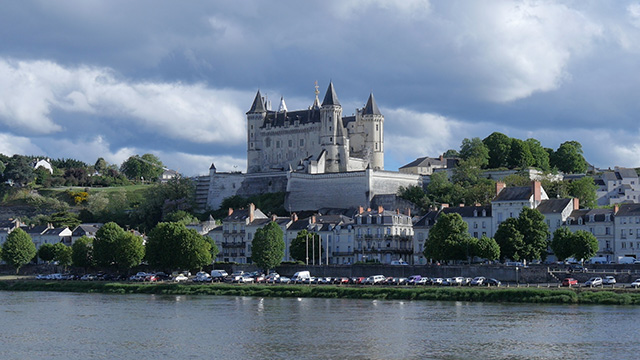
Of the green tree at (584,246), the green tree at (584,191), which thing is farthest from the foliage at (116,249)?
the green tree at (584,191)

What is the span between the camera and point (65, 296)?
6906 centimetres

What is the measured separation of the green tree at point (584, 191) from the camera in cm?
9550

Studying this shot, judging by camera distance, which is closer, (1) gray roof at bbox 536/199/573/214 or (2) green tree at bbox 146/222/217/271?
(1) gray roof at bbox 536/199/573/214

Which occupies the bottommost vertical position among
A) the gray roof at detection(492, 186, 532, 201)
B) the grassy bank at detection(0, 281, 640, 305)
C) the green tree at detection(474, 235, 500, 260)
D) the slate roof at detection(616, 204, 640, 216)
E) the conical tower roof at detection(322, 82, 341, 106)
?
the grassy bank at detection(0, 281, 640, 305)

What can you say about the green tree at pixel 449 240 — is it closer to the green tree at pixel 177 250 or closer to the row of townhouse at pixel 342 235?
the row of townhouse at pixel 342 235

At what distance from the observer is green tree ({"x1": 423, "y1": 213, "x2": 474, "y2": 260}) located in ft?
228

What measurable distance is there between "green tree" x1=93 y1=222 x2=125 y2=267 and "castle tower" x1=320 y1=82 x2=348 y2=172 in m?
39.2

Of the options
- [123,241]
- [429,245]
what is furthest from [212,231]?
[429,245]

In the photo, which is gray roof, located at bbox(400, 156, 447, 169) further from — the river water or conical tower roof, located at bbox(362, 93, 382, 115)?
the river water

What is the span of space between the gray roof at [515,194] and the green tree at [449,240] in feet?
23.3

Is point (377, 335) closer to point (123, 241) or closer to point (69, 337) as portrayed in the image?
point (69, 337)

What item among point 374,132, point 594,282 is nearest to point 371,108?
point 374,132

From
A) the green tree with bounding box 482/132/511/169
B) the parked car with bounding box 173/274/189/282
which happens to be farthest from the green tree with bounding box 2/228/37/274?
the green tree with bounding box 482/132/511/169

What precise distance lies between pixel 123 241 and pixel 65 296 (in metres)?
11.0
